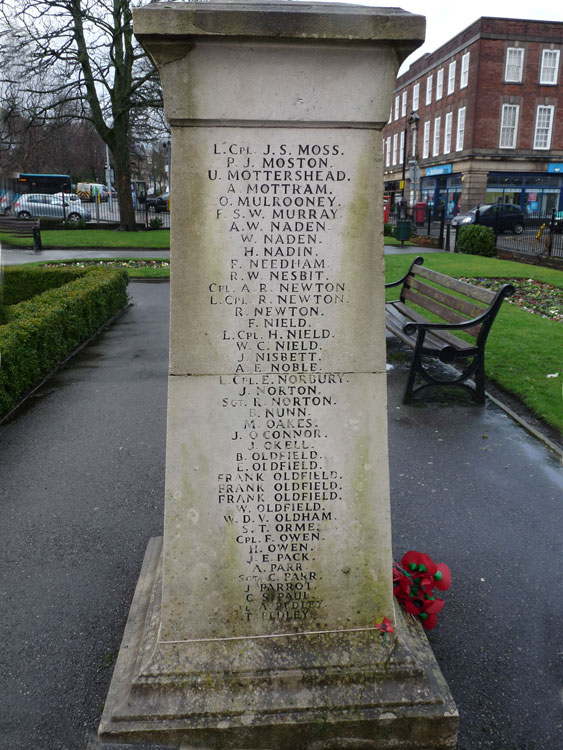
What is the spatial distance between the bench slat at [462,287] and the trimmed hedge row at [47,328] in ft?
16.5

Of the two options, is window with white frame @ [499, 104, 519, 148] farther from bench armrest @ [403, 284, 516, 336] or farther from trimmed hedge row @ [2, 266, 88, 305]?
bench armrest @ [403, 284, 516, 336]

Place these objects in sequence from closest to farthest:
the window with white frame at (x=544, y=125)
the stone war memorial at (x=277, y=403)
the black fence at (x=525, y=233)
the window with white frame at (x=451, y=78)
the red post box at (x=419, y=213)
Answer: the stone war memorial at (x=277, y=403)
the black fence at (x=525, y=233)
the red post box at (x=419, y=213)
the window with white frame at (x=544, y=125)
the window with white frame at (x=451, y=78)

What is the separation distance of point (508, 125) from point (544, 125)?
8.78 feet

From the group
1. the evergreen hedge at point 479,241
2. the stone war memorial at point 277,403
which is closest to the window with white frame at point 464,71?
the evergreen hedge at point 479,241

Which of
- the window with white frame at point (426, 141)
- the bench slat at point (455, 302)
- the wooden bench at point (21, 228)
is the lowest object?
the bench slat at point (455, 302)

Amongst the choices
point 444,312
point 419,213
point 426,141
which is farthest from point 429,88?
point 444,312

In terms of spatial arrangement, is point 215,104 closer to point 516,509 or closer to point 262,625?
point 262,625

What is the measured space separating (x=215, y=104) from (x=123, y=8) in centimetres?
2925

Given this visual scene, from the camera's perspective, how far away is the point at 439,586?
3104mm

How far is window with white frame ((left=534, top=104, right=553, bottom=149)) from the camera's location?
42.5m

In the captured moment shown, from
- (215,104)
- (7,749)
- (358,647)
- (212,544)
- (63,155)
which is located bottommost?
(7,749)

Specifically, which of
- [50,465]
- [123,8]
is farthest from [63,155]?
[50,465]

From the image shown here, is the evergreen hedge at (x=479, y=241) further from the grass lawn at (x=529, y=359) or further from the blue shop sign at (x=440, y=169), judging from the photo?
the blue shop sign at (x=440, y=169)

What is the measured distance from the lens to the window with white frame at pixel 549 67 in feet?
137
